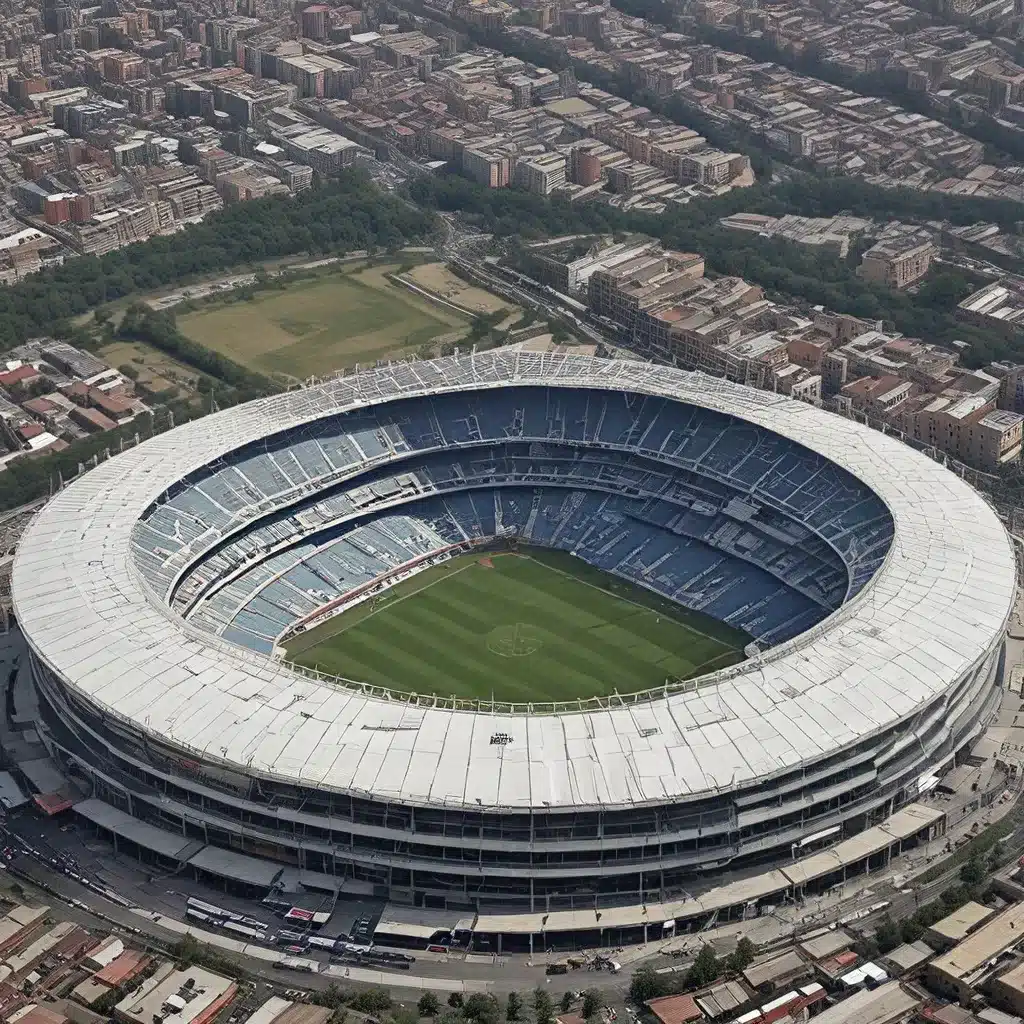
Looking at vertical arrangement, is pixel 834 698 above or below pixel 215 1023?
above

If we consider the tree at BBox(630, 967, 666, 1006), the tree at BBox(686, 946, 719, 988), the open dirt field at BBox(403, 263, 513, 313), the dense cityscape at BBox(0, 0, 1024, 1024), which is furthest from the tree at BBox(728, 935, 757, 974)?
the open dirt field at BBox(403, 263, 513, 313)

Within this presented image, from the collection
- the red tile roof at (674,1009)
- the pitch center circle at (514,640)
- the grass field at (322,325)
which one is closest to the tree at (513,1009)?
the red tile roof at (674,1009)

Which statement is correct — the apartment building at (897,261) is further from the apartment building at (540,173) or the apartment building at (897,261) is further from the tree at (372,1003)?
the tree at (372,1003)

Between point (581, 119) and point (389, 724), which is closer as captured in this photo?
point (389, 724)

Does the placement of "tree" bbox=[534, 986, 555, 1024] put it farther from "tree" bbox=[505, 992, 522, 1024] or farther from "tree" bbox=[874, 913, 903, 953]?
"tree" bbox=[874, 913, 903, 953]

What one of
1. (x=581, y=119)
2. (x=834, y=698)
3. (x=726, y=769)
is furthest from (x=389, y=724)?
(x=581, y=119)

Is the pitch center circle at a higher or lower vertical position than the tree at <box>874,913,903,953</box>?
lower

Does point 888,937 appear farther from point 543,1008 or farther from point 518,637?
point 518,637

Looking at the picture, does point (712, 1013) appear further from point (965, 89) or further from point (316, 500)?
point (965, 89)
